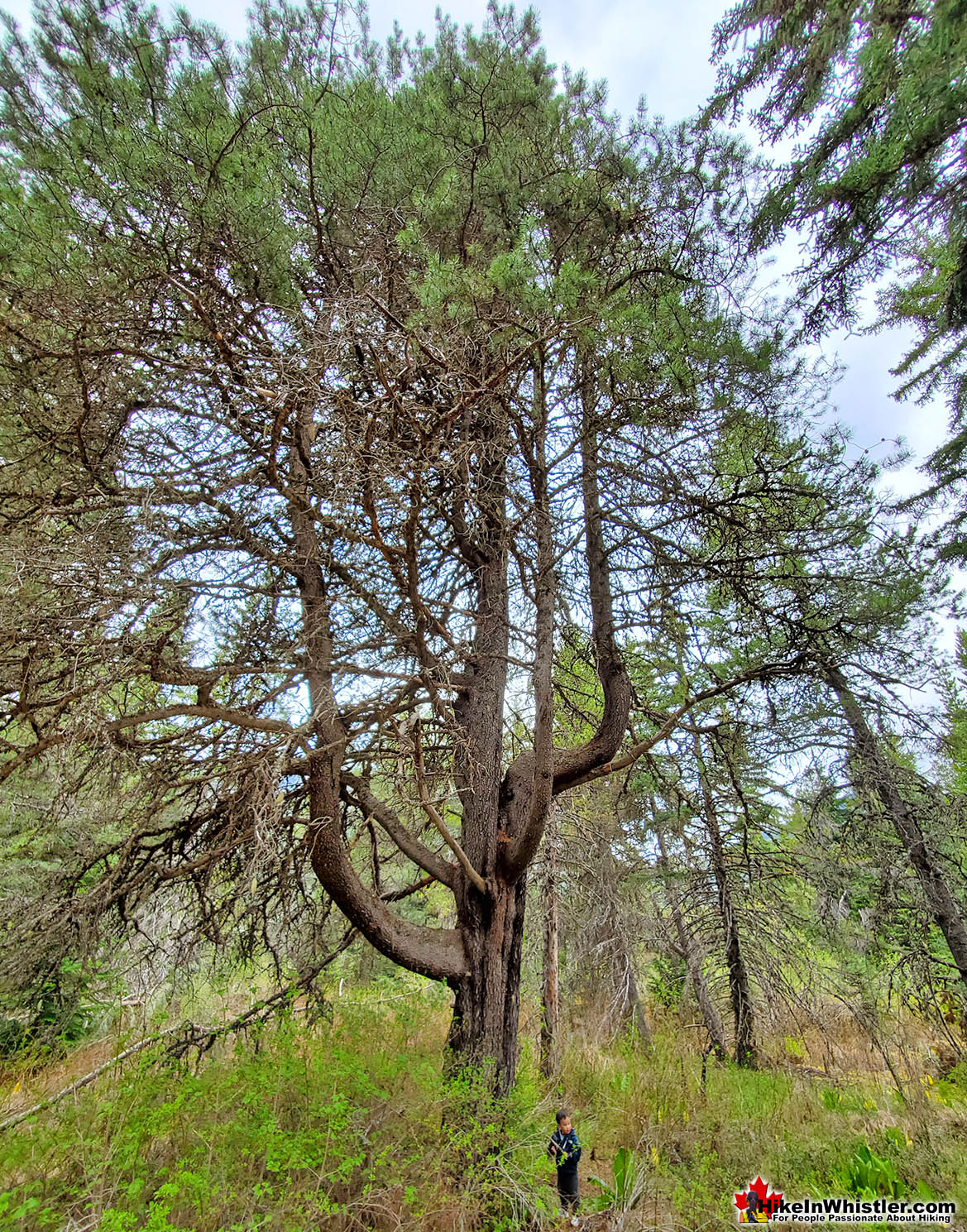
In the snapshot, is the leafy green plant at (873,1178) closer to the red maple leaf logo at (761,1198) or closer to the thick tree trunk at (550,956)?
the red maple leaf logo at (761,1198)

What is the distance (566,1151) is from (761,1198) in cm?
152

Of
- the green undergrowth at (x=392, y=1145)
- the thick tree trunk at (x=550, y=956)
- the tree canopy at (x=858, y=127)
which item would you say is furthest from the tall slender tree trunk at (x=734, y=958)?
the tree canopy at (x=858, y=127)

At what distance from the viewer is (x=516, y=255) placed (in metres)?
3.04

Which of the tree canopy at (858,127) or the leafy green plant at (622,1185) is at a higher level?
the tree canopy at (858,127)

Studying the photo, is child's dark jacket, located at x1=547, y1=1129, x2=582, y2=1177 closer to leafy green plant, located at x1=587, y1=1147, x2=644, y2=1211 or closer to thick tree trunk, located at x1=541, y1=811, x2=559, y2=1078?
leafy green plant, located at x1=587, y1=1147, x2=644, y2=1211

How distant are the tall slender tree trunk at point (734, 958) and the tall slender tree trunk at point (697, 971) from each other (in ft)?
1.10

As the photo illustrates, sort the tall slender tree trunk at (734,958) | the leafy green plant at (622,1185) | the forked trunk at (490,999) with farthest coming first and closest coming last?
the tall slender tree trunk at (734,958), the leafy green plant at (622,1185), the forked trunk at (490,999)

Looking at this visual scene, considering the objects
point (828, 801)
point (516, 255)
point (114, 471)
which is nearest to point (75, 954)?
point (114, 471)

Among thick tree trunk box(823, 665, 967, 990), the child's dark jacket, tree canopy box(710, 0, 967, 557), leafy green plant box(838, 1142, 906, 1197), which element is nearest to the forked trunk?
the child's dark jacket

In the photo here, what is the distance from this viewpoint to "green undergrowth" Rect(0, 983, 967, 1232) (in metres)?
2.62

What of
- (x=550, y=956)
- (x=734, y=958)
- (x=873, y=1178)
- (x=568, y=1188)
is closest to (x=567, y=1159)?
(x=568, y=1188)

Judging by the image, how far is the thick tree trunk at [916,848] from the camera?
5605 millimetres

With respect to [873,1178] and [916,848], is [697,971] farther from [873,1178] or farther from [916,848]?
[873,1178]

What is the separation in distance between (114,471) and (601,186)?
399cm
